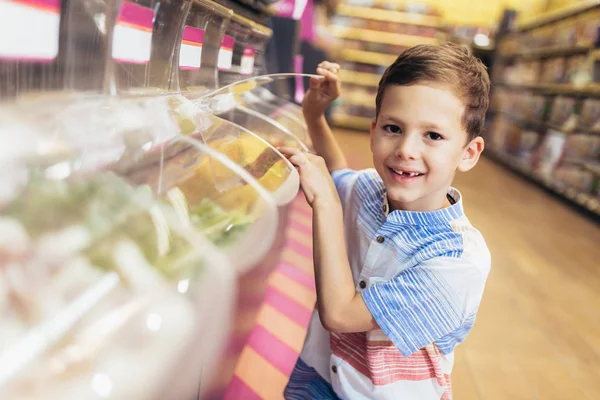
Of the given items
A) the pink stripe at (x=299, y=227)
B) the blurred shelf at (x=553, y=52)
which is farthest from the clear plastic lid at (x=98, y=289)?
the blurred shelf at (x=553, y=52)

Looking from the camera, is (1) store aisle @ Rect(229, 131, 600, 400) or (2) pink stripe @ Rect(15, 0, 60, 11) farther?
(1) store aisle @ Rect(229, 131, 600, 400)

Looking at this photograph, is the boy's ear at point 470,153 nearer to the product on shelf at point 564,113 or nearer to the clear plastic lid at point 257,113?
the clear plastic lid at point 257,113

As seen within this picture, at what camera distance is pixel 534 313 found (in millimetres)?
2629

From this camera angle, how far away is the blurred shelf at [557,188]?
481 cm

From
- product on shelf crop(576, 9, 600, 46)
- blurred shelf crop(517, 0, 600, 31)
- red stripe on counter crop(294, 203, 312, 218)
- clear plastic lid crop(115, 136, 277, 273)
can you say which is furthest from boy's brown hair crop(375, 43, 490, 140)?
blurred shelf crop(517, 0, 600, 31)

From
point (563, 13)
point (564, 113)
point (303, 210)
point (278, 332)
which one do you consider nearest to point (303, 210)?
point (303, 210)

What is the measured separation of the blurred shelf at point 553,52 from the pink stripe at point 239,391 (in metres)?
5.67

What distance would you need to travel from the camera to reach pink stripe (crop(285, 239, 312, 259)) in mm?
2885

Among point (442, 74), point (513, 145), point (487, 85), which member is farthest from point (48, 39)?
point (513, 145)

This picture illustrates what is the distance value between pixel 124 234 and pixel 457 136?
0.61 metres

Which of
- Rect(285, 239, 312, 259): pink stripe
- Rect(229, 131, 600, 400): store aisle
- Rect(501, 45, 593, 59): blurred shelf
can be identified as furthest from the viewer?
Rect(501, 45, 593, 59): blurred shelf

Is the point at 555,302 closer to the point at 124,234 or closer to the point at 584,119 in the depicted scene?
the point at 124,234

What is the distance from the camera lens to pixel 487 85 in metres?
0.98

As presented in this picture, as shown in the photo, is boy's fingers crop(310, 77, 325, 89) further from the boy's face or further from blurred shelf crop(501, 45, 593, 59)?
blurred shelf crop(501, 45, 593, 59)
